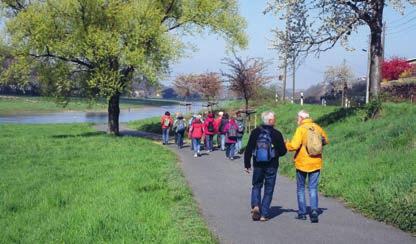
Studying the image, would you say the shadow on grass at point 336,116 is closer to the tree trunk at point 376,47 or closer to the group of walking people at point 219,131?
the tree trunk at point 376,47

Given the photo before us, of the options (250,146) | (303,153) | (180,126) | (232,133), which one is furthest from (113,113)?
(303,153)

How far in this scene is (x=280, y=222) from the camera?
30.4 feet

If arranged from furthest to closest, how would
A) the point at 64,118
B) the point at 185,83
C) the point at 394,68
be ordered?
the point at 64,118 < the point at 185,83 < the point at 394,68

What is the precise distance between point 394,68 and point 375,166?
2986 centimetres

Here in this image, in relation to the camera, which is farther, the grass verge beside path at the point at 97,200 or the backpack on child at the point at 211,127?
the backpack on child at the point at 211,127

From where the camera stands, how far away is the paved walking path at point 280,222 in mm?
8141

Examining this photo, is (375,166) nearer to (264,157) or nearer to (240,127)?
(264,157)

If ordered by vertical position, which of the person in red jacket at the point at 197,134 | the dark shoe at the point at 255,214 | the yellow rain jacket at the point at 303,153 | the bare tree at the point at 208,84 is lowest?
the dark shoe at the point at 255,214

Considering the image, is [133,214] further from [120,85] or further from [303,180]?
[120,85]

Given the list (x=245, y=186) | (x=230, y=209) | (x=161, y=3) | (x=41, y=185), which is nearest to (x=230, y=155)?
(x=245, y=186)

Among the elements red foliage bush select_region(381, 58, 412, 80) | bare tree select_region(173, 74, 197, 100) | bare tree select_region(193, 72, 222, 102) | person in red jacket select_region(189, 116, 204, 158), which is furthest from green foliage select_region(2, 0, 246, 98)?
bare tree select_region(173, 74, 197, 100)

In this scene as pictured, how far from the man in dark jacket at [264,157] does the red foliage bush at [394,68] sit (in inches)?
1277

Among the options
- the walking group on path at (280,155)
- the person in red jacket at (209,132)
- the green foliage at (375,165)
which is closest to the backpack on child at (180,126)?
the person in red jacket at (209,132)

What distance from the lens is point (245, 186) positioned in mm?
13312
